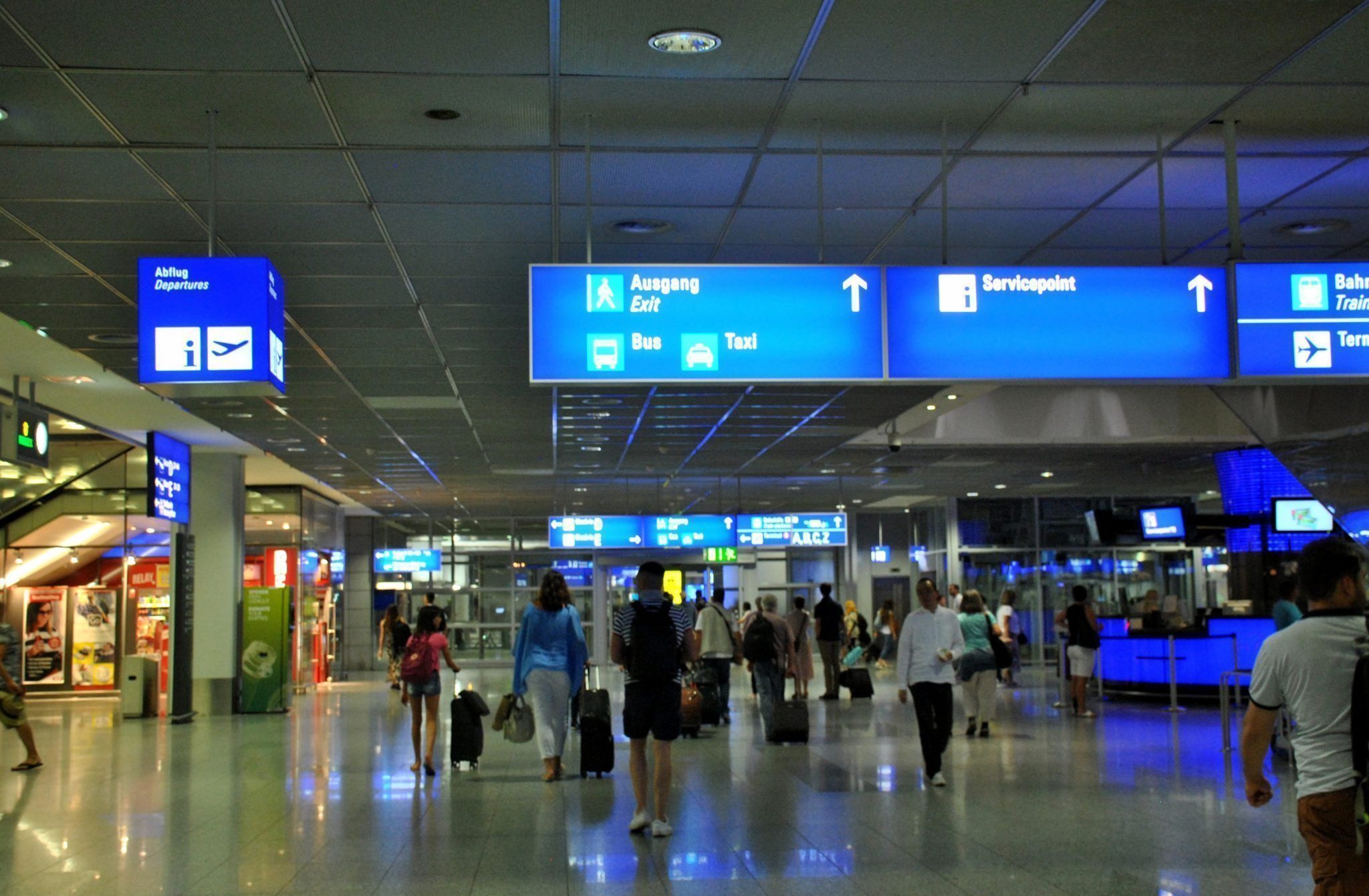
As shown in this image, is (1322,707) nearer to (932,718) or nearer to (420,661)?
(932,718)

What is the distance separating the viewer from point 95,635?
24531mm

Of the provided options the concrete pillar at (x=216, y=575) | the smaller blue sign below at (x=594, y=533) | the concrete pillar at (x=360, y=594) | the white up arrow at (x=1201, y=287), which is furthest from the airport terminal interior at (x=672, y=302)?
the concrete pillar at (x=360, y=594)

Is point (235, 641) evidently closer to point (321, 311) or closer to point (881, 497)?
point (321, 311)

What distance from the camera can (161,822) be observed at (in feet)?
28.1

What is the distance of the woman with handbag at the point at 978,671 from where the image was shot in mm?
13102

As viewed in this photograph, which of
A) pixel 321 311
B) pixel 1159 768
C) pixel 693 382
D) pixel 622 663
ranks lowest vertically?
pixel 1159 768

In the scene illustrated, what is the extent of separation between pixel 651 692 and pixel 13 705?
668 centimetres

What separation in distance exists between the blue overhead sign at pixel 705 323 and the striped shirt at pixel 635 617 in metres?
1.65

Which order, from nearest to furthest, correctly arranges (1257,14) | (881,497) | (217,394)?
(1257,14) → (217,394) → (881,497)

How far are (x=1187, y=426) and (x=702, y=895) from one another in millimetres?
15487

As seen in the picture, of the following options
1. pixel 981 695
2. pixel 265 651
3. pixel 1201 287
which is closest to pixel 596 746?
pixel 981 695

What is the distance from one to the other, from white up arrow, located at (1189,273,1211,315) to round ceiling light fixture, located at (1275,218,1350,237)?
241 centimetres

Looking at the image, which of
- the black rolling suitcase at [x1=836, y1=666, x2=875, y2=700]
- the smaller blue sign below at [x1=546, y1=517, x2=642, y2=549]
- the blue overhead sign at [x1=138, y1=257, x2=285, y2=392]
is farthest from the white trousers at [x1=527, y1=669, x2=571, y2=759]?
the smaller blue sign below at [x1=546, y1=517, x2=642, y2=549]

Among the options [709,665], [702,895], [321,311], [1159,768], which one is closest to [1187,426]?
[709,665]
